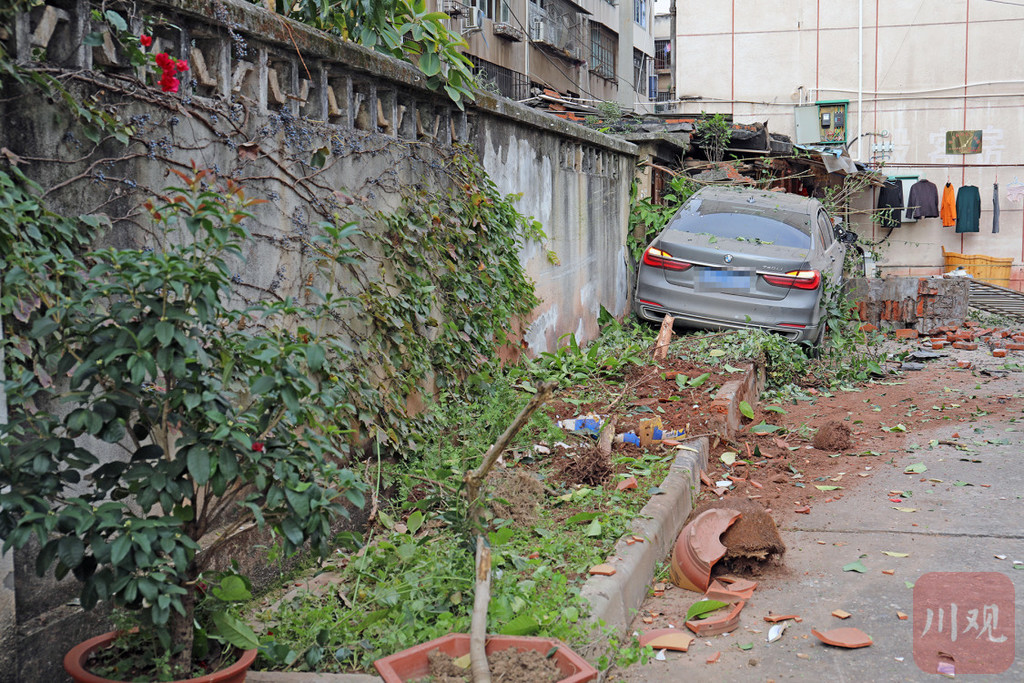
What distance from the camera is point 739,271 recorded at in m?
9.24

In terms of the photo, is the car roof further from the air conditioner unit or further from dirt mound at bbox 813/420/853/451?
the air conditioner unit

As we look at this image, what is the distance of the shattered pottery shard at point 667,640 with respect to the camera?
3635mm

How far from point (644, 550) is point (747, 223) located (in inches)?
251

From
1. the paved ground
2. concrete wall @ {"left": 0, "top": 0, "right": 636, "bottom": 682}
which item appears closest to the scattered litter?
the paved ground

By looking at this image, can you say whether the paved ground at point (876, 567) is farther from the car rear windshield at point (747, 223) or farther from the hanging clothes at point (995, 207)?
the hanging clothes at point (995, 207)

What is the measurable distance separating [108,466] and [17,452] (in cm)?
22

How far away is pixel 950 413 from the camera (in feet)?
26.1

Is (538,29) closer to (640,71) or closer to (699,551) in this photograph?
(640,71)

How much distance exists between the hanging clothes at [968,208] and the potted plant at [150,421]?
2089 centimetres

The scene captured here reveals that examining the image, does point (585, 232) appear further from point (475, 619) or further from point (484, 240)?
point (475, 619)

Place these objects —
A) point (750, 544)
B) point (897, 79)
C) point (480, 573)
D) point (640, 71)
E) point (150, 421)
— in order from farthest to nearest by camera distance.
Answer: point (640, 71)
point (897, 79)
point (750, 544)
point (480, 573)
point (150, 421)

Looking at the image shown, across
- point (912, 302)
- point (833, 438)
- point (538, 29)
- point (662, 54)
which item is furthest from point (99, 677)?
point (662, 54)

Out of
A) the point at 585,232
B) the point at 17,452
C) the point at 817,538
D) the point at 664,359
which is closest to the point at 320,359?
the point at 17,452

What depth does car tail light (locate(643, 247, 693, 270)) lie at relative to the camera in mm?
9438
